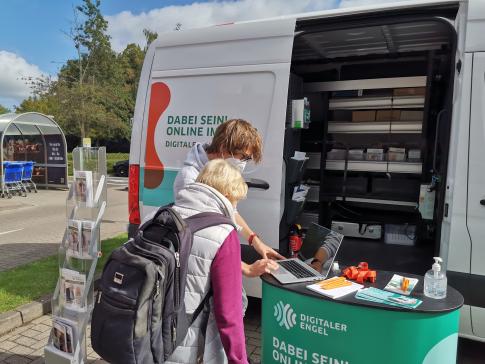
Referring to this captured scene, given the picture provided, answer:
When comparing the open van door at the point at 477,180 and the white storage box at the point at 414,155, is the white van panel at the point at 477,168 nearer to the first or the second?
the open van door at the point at 477,180

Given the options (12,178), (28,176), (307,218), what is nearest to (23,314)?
(307,218)

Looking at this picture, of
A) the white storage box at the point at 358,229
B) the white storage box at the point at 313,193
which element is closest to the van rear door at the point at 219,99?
the white storage box at the point at 313,193

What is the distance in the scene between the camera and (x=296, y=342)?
2057mm

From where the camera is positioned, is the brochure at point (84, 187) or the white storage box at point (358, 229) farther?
the white storage box at point (358, 229)

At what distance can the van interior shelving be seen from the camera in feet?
12.3

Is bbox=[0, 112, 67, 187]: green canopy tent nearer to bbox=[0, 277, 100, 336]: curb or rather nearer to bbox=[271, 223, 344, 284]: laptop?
bbox=[0, 277, 100, 336]: curb

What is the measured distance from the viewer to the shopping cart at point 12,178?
1229cm

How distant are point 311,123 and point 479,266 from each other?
7.43 feet

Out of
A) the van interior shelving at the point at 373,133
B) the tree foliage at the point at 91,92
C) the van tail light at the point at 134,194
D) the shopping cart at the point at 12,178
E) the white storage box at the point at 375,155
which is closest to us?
the van tail light at the point at 134,194

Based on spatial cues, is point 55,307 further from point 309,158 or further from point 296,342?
point 309,158

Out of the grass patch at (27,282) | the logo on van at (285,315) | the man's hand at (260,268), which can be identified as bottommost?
the grass patch at (27,282)

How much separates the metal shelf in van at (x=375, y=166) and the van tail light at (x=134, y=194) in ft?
6.12

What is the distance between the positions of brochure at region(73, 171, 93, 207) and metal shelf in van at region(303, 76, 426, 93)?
2.39 meters

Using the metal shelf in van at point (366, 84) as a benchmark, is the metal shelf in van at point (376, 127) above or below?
below
